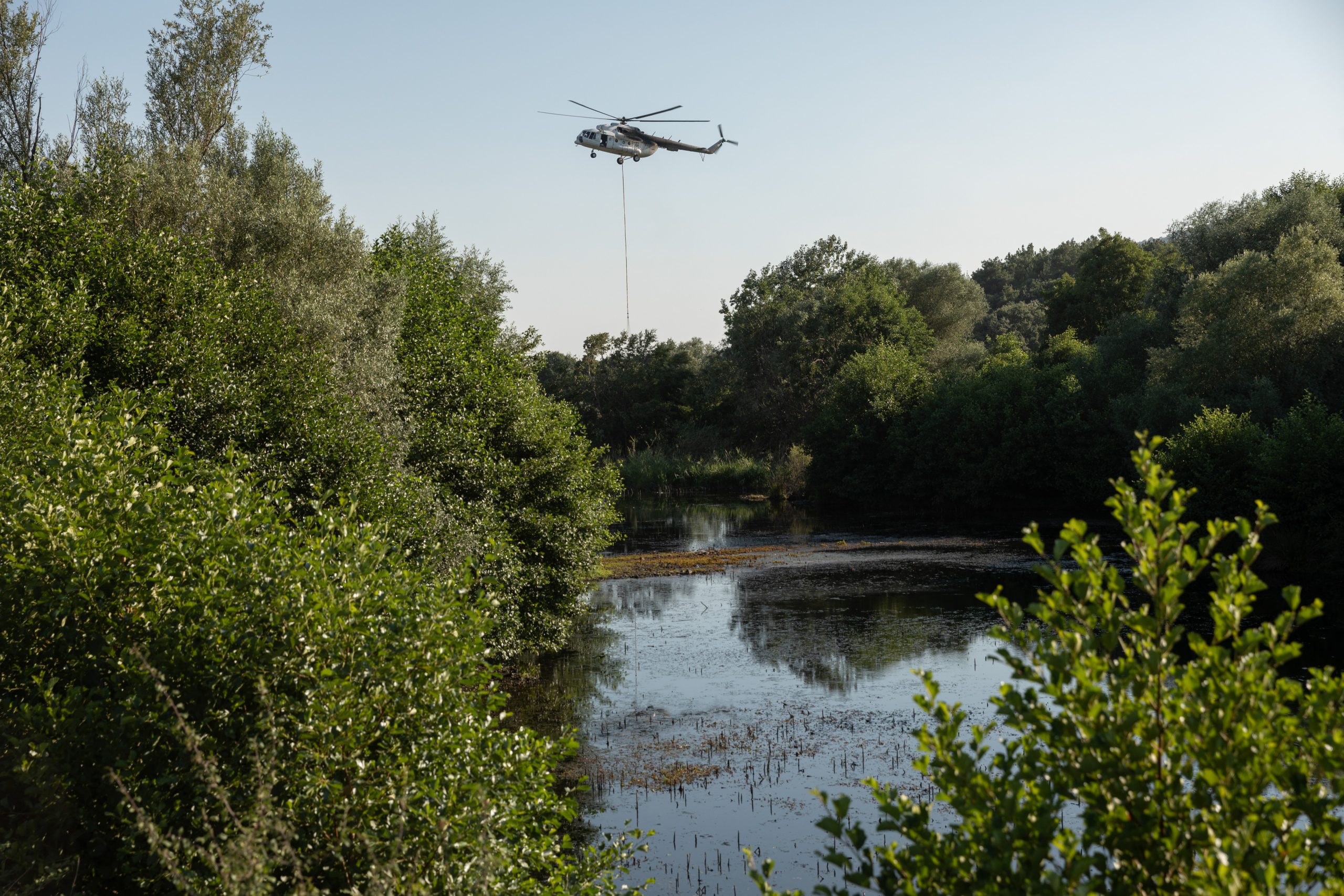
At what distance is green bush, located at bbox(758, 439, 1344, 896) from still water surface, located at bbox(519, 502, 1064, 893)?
842cm

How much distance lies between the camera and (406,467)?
65.2 feet

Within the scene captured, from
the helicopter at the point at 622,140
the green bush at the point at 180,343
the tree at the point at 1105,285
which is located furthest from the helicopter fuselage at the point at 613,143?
the tree at the point at 1105,285

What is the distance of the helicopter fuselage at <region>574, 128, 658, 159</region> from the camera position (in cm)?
3528

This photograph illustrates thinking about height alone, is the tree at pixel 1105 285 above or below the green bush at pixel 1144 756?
above

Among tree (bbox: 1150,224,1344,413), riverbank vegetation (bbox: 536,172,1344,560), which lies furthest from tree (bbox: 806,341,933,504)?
tree (bbox: 1150,224,1344,413)

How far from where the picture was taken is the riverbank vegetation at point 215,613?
6.02 m

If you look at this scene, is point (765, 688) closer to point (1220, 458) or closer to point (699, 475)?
point (1220, 458)

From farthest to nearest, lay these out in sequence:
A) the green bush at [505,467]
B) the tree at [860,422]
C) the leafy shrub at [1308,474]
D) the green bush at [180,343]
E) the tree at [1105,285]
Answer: the tree at [1105,285] → the tree at [860,422] → the leafy shrub at [1308,474] → the green bush at [505,467] → the green bush at [180,343]

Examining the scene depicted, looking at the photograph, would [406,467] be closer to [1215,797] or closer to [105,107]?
[105,107]

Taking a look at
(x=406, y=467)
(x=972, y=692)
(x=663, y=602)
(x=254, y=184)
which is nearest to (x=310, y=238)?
(x=254, y=184)

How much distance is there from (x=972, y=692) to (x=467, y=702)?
13436mm

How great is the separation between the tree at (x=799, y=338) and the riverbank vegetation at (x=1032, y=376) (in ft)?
0.52

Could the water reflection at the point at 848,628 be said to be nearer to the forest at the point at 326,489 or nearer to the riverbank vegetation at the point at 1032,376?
the forest at the point at 326,489

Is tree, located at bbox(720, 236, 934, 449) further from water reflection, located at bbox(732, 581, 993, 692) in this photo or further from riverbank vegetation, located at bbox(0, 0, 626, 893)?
riverbank vegetation, located at bbox(0, 0, 626, 893)
